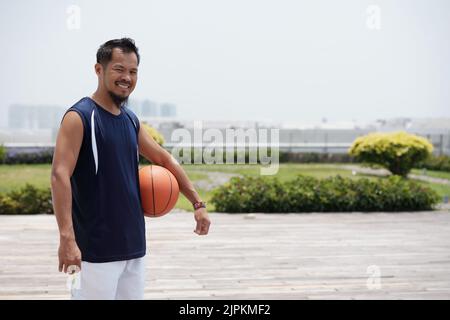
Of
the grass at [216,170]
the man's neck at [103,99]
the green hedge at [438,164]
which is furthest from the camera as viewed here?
the green hedge at [438,164]

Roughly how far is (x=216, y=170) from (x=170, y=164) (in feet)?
54.1

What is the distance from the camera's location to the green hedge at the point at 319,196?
10438mm

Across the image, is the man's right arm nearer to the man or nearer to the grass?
the man

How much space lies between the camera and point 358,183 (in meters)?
11.0

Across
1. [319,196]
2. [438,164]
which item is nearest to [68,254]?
[319,196]

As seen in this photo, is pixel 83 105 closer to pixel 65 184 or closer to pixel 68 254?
pixel 65 184

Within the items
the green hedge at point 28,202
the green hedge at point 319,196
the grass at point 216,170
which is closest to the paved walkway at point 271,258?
the green hedge at point 28,202

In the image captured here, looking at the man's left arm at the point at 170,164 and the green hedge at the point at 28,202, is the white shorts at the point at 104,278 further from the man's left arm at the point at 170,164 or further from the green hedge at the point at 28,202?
the green hedge at the point at 28,202

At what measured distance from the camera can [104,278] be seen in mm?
2748

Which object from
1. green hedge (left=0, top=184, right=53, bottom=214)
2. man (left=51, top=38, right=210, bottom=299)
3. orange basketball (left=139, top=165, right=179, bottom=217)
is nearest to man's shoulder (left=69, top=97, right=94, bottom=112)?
man (left=51, top=38, right=210, bottom=299)

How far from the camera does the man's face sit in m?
2.78
